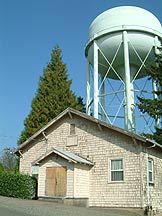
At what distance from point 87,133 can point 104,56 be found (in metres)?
7.52

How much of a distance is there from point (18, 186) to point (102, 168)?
5.62 meters

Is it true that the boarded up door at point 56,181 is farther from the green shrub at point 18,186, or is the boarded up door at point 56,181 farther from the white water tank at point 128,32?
the white water tank at point 128,32

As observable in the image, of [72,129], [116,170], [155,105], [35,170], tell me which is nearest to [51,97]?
[35,170]

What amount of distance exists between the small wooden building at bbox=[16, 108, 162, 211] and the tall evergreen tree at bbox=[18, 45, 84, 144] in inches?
483

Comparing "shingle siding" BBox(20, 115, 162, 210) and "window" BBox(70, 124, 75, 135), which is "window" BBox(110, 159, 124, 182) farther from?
"window" BBox(70, 124, 75, 135)

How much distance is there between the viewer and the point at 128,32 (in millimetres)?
26172

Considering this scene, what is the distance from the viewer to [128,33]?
2614cm

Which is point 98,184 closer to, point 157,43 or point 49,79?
point 157,43

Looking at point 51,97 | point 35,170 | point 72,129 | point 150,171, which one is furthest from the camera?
point 51,97

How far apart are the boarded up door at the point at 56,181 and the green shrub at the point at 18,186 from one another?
5.63 ft

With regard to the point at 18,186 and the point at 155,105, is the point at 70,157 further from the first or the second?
the point at 155,105

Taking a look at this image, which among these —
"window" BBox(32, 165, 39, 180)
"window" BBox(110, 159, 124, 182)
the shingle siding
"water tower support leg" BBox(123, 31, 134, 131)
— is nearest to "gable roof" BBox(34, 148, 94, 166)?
the shingle siding

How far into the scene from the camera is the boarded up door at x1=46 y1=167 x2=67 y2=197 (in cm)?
2050

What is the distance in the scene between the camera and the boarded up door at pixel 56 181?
2050 cm
